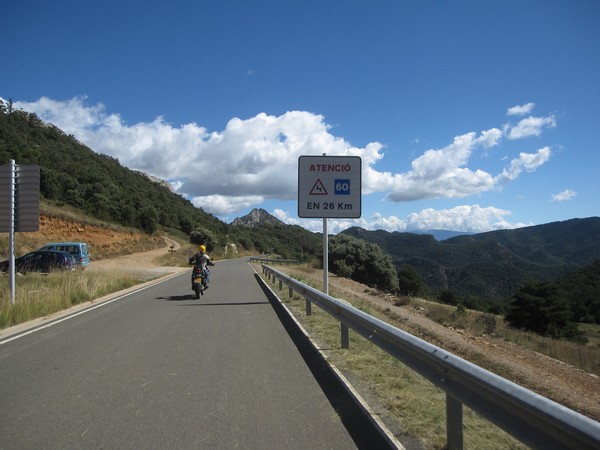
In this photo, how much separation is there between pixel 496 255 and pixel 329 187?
419ft

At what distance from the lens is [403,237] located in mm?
165875

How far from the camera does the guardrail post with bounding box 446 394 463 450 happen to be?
12.2 feet

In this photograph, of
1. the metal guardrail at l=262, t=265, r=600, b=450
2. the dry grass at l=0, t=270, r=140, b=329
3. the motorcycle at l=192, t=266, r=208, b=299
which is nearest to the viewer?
the metal guardrail at l=262, t=265, r=600, b=450

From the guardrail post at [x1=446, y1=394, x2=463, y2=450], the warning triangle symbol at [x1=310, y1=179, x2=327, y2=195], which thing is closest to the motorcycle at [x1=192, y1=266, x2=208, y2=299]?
the warning triangle symbol at [x1=310, y1=179, x2=327, y2=195]

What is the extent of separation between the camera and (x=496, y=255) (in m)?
130

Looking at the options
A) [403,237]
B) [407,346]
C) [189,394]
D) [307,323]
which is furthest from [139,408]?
[403,237]

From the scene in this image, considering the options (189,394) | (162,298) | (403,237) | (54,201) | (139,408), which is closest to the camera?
(139,408)

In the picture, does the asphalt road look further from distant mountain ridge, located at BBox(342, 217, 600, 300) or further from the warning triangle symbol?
distant mountain ridge, located at BBox(342, 217, 600, 300)

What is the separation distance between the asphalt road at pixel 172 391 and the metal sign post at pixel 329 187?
17.5 ft

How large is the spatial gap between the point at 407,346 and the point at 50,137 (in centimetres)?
9872

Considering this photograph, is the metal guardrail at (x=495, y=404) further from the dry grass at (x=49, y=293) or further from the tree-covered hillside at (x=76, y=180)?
the tree-covered hillside at (x=76, y=180)

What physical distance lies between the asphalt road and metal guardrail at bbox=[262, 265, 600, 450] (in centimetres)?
76

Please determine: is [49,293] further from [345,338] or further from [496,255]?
[496,255]

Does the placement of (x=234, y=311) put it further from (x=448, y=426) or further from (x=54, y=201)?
(x=54, y=201)
